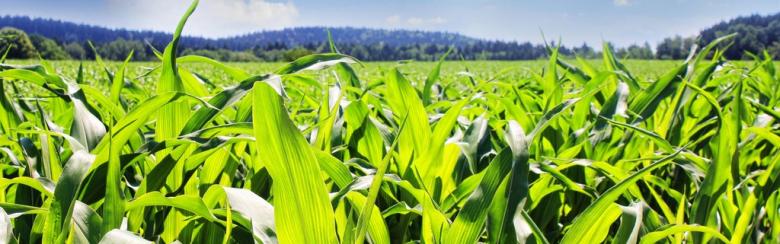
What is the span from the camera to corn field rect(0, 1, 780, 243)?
1.78 ft

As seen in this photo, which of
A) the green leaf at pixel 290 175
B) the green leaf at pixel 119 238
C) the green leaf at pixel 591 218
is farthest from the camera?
the green leaf at pixel 591 218

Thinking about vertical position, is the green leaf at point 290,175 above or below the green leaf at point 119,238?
above

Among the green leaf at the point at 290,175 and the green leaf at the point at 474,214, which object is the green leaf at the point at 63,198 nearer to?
the green leaf at the point at 290,175

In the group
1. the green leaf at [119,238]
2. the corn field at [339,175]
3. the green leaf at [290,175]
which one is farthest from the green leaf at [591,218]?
the green leaf at [119,238]

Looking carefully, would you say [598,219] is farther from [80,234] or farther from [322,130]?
[80,234]

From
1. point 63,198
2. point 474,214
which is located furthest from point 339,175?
point 63,198

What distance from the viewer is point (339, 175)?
0.75 meters

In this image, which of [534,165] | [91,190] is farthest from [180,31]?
[534,165]

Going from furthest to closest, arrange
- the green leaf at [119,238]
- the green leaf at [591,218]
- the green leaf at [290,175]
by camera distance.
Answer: the green leaf at [591,218] < the green leaf at [119,238] < the green leaf at [290,175]

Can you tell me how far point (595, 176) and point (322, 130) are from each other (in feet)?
2.02

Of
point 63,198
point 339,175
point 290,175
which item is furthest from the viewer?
point 339,175

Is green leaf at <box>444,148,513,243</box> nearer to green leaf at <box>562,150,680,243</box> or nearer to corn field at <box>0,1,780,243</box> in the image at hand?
corn field at <box>0,1,780,243</box>

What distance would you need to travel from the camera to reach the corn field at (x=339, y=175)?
542 millimetres

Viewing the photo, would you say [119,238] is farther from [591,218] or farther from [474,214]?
[591,218]
